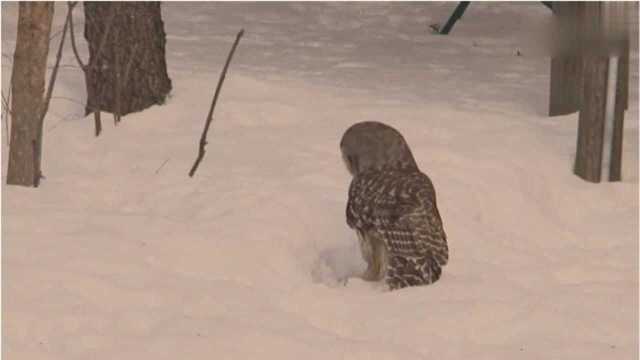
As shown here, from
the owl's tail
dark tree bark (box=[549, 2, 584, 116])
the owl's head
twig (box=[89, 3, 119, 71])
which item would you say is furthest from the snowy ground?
the owl's head

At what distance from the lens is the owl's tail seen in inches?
223

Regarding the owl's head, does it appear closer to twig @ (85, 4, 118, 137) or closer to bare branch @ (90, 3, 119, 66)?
twig @ (85, 4, 118, 137)

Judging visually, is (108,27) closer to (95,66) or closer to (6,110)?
(95,66)

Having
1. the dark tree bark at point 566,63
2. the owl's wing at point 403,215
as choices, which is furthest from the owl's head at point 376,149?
the dark tree bark at point 566,63

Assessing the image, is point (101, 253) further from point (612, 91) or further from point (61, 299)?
point (612, 91)

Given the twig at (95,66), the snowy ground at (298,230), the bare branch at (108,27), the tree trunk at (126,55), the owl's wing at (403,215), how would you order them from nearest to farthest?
the snowy ground at (298,230), the owl's wing at (403,215), the twig at (95,66), the bare branch at (108,27), the tree trunk at (126,55)

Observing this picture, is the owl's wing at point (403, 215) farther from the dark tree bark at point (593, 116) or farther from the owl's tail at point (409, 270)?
the dark tree bark at point (593, 116)

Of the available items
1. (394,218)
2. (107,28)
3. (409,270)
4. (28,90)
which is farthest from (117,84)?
(409,270)

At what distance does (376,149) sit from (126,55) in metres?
2.85

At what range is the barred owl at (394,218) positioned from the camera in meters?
5.65

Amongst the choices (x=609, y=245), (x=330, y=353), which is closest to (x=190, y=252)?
(x=330, y=353)

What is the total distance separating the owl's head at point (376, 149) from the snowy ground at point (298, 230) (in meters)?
0.57

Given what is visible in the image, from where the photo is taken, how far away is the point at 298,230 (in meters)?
6.34

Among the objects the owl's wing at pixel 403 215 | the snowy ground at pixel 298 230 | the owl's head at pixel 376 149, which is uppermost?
the owl's head at pixel 376 149
